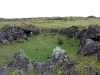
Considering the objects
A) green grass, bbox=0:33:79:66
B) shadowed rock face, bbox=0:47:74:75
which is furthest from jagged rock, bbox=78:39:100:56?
shadowed rock face, bbox=0:47:74:75

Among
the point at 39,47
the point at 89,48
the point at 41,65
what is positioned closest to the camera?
the point at 41,65

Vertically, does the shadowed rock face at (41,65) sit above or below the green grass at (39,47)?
above

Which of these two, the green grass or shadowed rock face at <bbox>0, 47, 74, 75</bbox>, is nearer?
→ shadowed rock face at <bbox>0, 47, 74, 75</bbox>

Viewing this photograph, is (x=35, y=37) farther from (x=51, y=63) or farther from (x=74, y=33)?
(x=51, y=63)

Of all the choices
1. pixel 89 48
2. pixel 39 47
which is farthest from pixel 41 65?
pixel 39 47

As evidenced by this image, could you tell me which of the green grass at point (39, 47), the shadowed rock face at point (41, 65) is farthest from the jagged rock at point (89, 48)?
the shadowed rock face at point (41, 65)

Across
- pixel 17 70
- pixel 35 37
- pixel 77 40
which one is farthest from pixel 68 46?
pixel 17 70

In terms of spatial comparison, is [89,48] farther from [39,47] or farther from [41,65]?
[39,47]

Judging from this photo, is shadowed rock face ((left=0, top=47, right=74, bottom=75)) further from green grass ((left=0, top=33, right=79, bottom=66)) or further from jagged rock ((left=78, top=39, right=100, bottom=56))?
green grass ((left=0, top=33, right=79, bottom=66))

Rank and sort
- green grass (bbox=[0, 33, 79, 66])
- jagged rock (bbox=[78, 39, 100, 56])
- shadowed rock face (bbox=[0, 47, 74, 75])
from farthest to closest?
green grass (bbox=[0, 33, 79, 66]), jagged rock (bbox=[78, 39, 100, 56]), shadowed rock face (bbox=[0, 47, 74, 75])

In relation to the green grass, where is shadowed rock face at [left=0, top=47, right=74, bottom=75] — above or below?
above

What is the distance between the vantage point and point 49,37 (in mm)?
45125

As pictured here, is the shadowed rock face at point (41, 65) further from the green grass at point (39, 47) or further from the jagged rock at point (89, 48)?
the green grass at point (39, 47)

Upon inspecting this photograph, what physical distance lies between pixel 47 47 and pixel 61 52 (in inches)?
556
